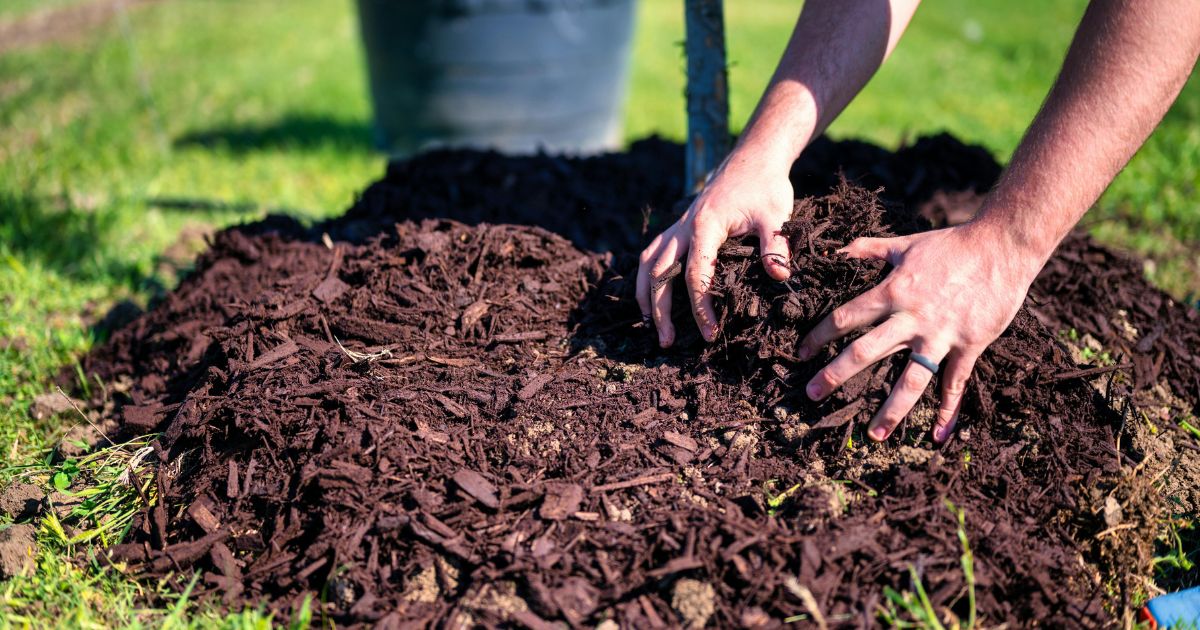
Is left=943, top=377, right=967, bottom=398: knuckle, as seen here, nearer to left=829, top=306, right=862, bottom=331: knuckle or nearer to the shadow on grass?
left=829, top=306, right=862, bottom=331: knuckle

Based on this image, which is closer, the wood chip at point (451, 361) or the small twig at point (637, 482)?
the small twig at point (637, 482)

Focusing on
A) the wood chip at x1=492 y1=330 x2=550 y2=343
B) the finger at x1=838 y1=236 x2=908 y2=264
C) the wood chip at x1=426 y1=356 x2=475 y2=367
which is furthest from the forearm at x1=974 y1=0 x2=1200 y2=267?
the wood chip at x1=426 y1=356 x2=475 y2=367

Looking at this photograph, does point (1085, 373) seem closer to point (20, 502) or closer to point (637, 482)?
point (637, 482)

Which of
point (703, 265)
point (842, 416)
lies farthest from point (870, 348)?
point (703, 265)

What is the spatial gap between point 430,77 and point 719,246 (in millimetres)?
4156

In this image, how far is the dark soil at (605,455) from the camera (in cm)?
196

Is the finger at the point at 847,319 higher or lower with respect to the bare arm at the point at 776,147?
lower

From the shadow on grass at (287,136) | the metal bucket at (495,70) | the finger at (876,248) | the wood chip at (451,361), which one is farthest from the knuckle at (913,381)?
the shadow on grass at (287,136)

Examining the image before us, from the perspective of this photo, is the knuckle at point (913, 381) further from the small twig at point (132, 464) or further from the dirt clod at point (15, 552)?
the dirt clod at point (15, 552)

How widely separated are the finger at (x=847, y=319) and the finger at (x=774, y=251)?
180mm

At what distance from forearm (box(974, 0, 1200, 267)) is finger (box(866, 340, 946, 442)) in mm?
369

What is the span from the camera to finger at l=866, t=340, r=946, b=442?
206 centimetres

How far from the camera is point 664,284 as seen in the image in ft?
7.88

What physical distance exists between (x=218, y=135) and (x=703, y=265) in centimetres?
573
